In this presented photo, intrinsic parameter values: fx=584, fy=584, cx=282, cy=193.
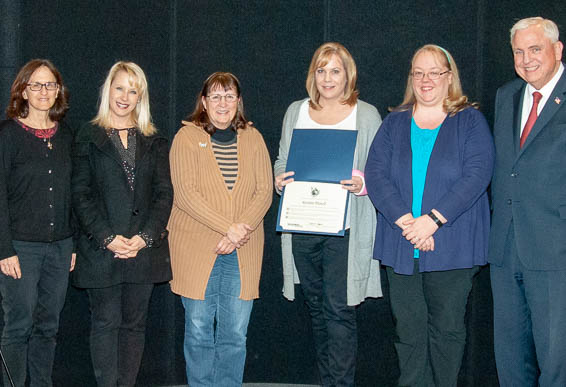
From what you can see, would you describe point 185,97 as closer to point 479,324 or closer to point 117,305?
point 117,305

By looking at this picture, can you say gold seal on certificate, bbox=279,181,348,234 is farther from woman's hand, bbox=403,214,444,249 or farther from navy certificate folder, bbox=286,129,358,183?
woman's hand, bbox=403,214,444,249

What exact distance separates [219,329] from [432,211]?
4.56 ft

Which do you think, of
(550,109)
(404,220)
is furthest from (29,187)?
(550,109)

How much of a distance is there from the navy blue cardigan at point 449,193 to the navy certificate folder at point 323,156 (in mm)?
220

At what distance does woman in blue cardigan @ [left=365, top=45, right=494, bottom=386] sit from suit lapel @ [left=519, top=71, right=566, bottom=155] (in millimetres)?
213

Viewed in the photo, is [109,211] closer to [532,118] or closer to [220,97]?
[220,97]

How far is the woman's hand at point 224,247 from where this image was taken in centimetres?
314

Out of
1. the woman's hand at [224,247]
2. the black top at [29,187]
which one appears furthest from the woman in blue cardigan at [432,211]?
the black top at [29,187]

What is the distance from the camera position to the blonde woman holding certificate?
3.19 meters

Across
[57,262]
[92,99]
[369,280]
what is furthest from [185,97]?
[369,280]

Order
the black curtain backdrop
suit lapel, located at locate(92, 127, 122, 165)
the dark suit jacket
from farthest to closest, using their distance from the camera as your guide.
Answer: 1. the black curtain backdrop
2. suit lapel, located at locate(92, 127, 122, 165)
3. the dark suit jacket

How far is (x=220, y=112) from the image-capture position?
3240mm

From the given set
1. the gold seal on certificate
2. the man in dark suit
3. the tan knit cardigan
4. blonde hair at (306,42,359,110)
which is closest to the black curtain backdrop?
blonde hair at (306,42,359,110)

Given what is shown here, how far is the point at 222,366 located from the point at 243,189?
1.02 m
